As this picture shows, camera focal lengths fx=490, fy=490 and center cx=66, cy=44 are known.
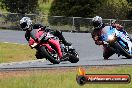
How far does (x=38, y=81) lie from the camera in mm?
13492

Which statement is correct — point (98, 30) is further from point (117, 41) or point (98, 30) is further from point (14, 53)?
point (14, 53)

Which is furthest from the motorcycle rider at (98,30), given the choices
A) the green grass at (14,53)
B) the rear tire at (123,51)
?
the green grass at (14,53)

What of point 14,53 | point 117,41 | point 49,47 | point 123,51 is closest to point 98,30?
point 117,41

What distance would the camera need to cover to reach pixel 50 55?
18.2 m

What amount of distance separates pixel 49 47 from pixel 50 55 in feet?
0.99

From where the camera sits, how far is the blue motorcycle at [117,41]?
19.6m

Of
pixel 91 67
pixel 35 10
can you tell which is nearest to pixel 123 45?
pixel 91 67

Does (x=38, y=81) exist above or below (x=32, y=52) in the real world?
above

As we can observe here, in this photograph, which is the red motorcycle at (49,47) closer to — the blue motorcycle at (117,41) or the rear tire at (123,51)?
the blue motorcycle at (117,41)

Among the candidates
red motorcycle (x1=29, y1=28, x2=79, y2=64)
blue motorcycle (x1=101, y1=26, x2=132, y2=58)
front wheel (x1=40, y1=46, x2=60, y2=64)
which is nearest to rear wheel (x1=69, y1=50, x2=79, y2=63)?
red motorcycle (x1=29, y1=28, x2=79, y2=64)

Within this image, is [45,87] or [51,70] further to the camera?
[51,70]

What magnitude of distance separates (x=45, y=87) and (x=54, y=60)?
5.88 metres

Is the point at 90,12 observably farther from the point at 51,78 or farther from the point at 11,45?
the point at 51,78

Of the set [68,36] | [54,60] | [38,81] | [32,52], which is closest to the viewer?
[38,81]
